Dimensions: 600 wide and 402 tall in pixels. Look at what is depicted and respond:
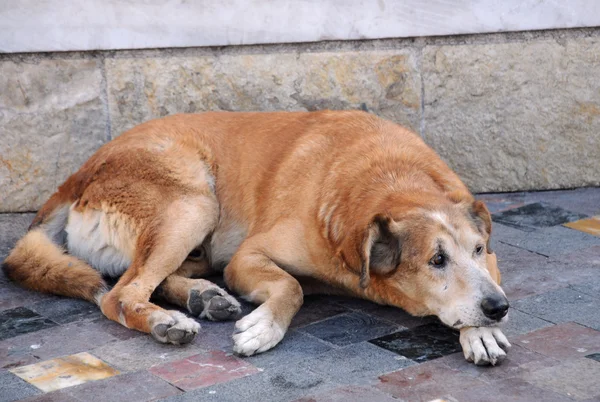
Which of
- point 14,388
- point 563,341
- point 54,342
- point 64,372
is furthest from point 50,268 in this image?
point 563,341

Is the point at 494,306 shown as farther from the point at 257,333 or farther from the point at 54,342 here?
the point at 54,342

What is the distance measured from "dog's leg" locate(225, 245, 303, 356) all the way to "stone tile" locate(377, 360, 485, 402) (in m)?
0.60

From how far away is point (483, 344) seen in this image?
380 centimetres

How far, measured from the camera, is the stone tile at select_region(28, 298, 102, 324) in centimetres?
451

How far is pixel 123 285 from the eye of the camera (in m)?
4.46

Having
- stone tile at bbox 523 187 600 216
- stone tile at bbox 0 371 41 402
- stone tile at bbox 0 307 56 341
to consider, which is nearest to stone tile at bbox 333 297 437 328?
stone tile at bbox 0 307 56 341

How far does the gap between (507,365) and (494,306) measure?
9.8 inches

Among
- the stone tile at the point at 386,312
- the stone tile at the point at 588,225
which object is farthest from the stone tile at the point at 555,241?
the stone tile at the point at 386,312

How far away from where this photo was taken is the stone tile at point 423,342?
13.0 ft

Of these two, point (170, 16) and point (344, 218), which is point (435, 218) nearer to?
point (344, 218)

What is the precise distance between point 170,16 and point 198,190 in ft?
4.36

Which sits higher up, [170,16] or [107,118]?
[170,16]

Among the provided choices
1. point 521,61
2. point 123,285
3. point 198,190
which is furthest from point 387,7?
point 123,285

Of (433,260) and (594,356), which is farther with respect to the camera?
(433,260)
